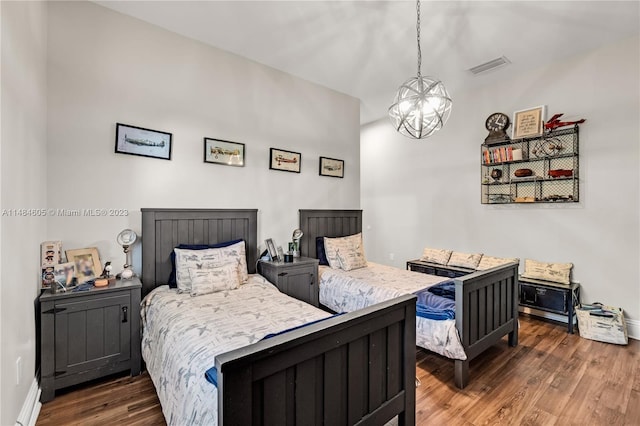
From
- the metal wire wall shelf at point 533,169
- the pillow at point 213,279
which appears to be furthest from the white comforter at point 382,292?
the metal wire wall shelf at point 533,169

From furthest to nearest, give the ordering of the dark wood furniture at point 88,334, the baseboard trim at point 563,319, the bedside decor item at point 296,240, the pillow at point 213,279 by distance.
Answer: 1. the bedside decor item at point 296,240
2. the baseboard trim at point 563,319
3. the pillow at point 213,279
4. the dark wood furniture at point 88,334

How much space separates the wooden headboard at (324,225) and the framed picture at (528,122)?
2.38 metres

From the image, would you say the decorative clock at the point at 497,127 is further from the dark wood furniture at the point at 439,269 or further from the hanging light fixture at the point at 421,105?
the hanging light fixture at the point at 421,105

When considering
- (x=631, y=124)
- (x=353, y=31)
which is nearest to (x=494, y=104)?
(x=631, y=124)

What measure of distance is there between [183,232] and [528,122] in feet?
14.2

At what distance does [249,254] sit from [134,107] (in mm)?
1822

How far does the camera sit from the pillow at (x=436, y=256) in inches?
177

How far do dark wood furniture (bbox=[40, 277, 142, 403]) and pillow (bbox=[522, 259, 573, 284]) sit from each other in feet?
14.1

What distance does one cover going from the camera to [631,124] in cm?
317

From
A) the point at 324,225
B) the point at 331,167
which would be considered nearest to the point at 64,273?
the point at 324,225

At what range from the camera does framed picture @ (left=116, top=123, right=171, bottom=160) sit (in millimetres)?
2656

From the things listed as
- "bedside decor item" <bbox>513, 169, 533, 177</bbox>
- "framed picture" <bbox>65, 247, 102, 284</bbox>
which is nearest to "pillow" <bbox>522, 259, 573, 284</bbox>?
"bedside decor item" <bbox>513, 169, 533, 177</bbox>

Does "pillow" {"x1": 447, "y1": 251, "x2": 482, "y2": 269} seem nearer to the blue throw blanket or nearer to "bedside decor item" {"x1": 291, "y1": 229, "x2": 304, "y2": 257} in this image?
the blue throw blanket

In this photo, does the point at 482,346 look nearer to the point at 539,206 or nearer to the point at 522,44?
the point at 539,206
